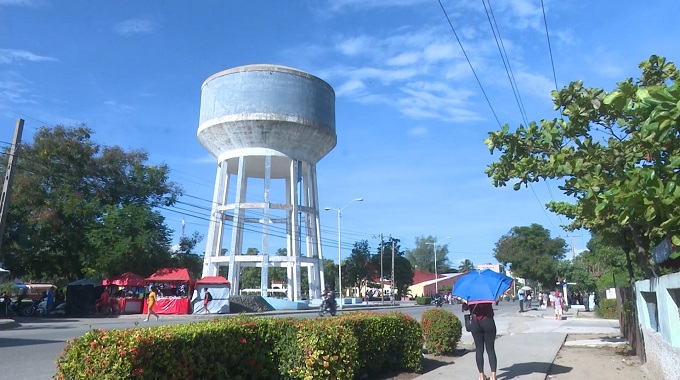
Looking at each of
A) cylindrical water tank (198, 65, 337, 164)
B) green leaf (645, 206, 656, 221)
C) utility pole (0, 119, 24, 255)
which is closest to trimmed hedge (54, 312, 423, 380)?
green leaf (645, 206, 656, 221)

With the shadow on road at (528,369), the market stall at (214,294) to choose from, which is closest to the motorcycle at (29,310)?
the market stall at (214,294)

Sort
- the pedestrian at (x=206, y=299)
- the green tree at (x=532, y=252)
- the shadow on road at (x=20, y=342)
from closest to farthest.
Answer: the shadow on road at (x=20, y=342) → the pedestrian at (x=206, y=299) → the green tree at (x=532, y=252)

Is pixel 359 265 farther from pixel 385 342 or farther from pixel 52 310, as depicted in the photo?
pixel 385 342

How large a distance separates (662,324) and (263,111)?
3106 centimetres

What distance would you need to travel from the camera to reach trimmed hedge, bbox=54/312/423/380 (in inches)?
206

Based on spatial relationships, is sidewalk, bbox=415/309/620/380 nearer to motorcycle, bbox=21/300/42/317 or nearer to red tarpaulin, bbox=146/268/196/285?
red tarpaulin, bbox=146/268/196/285

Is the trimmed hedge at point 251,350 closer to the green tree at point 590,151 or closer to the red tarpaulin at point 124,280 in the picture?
the green tree at point 590,151

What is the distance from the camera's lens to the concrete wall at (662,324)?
6.78m

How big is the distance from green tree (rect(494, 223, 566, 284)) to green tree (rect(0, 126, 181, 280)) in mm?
47059

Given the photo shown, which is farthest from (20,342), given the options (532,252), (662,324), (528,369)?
(532,252)

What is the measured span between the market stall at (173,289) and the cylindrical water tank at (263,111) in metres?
10.4

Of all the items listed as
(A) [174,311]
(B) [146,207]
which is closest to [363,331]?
(A) [174,311]

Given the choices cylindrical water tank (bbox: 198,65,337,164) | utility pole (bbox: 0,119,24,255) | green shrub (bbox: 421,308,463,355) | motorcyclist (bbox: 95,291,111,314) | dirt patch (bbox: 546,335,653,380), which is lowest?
dirt patch (bbox: 546,335,653,380)

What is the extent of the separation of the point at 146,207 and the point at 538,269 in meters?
48.5
